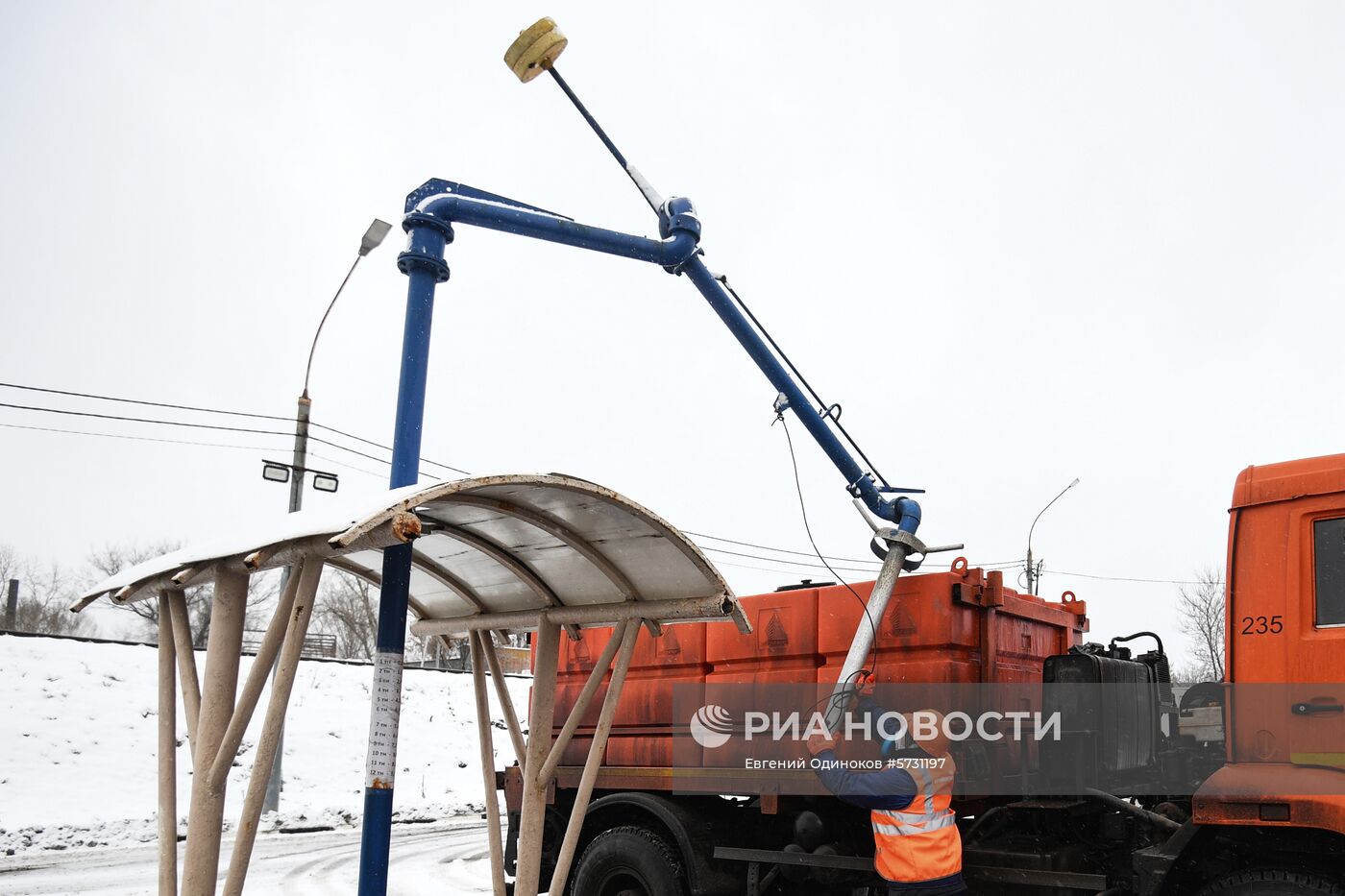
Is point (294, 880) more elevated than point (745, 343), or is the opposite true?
point (745, 343)

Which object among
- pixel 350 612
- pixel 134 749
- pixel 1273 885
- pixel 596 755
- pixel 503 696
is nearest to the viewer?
pixel 1273 885

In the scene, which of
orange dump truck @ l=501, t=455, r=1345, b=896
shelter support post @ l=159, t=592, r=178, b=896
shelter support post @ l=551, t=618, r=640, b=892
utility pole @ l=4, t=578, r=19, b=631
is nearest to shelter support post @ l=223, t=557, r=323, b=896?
shelter support post @ l=159, t=592, r=178, b=896

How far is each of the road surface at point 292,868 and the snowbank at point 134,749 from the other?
1465mm

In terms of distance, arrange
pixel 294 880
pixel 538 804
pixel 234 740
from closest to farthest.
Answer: pixel 234 740 → pixel 538 804 → pixel 294 880

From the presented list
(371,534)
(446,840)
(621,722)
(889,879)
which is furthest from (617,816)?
(446,840)

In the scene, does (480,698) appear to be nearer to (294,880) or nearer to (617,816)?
(617,816)

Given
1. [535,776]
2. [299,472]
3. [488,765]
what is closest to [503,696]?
[488,765]

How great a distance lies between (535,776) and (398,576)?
158cm

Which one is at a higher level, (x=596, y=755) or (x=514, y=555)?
(x=514, y=555)

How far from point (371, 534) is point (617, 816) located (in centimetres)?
399

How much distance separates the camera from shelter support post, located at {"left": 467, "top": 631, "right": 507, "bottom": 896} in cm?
671

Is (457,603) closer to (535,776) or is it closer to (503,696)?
(503,696)

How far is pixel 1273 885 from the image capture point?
15.1 ft

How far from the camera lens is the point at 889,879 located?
530 cm
